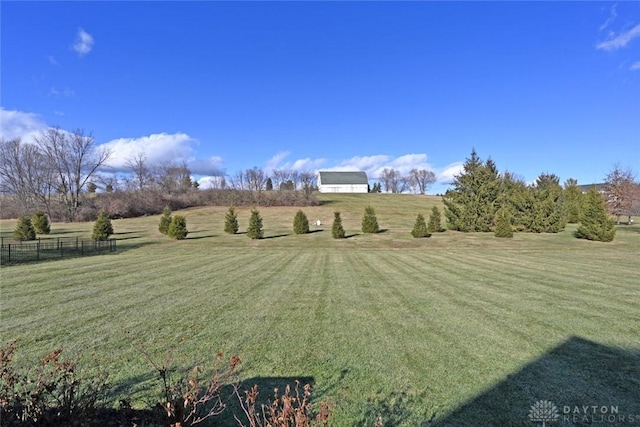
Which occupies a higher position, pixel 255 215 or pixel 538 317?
pixel 255 215

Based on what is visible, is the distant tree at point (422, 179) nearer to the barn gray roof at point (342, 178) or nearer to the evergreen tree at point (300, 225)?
the barn gray roof at point (342, 178)

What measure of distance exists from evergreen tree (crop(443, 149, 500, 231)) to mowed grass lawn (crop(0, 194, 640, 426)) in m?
20.6

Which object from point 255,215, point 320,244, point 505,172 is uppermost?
point 505,172

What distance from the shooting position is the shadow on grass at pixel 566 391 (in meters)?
3.15

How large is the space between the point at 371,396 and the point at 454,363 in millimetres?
1463

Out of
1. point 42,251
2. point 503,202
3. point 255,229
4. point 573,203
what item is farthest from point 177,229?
point 573,203

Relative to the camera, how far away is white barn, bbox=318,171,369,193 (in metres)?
92.1

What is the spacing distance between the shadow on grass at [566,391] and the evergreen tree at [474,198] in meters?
29.1

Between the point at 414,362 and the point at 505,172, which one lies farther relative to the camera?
the point at 505,172

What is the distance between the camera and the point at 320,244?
23906 mm

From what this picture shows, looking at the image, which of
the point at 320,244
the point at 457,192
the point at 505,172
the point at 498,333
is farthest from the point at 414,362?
the point at 505,172

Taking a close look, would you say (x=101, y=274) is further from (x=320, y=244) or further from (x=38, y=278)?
(x=320, y=244)

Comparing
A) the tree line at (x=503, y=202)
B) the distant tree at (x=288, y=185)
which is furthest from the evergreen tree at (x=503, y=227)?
the distant tree at (x=288, y=185)

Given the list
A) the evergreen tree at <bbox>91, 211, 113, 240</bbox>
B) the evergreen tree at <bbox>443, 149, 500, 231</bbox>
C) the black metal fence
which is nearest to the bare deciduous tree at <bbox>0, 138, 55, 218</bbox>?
the evergreen tree at <bbox>91, 211, 113, 240</bbox>
